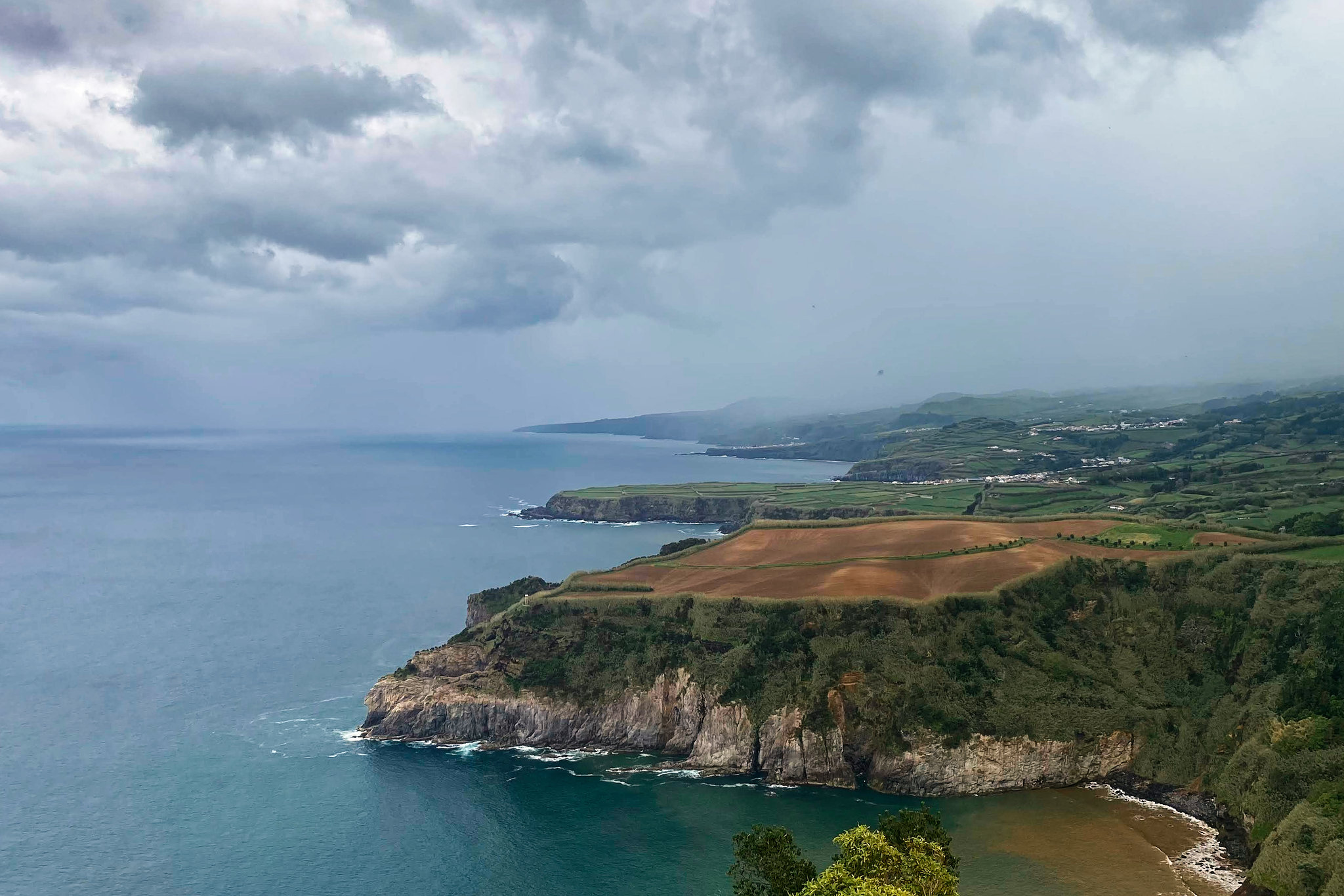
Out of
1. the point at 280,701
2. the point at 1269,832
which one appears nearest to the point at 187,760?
the point at 280,701

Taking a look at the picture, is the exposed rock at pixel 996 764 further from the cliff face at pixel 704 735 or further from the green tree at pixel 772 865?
the green tree at pixel 772 865

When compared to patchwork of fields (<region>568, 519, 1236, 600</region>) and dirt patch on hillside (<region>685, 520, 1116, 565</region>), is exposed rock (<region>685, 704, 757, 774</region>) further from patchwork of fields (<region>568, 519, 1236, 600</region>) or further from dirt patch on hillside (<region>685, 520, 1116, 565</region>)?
dirt patch on hillside (<region>685, 520, 1116, 565</region>)

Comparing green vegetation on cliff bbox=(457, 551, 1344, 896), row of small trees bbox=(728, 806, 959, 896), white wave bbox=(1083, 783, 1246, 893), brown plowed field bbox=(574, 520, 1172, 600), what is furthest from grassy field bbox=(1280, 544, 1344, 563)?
row of small trees bbox=(728, 806, 959, 896)

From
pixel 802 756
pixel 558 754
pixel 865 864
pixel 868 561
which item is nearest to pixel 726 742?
pixel 802 756

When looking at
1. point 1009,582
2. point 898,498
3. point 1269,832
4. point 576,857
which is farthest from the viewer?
point 898,498

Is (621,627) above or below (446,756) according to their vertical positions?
above

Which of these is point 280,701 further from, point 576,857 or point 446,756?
point 576,857

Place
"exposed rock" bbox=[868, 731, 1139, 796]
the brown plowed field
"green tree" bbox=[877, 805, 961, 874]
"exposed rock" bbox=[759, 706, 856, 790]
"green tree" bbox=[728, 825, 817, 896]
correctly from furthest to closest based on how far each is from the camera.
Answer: the brown plowed field → "exposed rock" bbox=[759, 706, 856, 790] → "exposed rock" bbox=[868, 731, 1139, 796] → "green tree" bbox=[877, 805, 961, 874] → "green tree" bbox=[728, 825, 817, 896]
